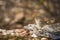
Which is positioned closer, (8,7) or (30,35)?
(30,35)

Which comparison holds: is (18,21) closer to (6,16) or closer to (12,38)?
(6,16)

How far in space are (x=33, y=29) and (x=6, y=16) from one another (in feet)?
2.09

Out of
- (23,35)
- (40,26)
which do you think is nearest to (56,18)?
(40,26)

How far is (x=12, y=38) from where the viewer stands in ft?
8.16

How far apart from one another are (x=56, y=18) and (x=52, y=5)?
353mm

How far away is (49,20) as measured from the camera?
9.01 ft

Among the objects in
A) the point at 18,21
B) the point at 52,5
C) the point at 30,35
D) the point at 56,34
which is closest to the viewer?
the point at 56,34

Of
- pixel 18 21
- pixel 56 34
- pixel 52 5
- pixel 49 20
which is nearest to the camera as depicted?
pixel 56 34

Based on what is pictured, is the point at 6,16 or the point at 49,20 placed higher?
the point at 6,16

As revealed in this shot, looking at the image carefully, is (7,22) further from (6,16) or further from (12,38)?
(12,38)

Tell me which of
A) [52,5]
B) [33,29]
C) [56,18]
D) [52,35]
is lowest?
[52,35]

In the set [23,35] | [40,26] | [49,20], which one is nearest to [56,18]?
[49,20]

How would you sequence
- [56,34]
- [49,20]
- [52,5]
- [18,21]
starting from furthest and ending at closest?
1. [52,5]
2. [18,21]
3. [49,20]
4. [56,34]

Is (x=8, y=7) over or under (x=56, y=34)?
over
